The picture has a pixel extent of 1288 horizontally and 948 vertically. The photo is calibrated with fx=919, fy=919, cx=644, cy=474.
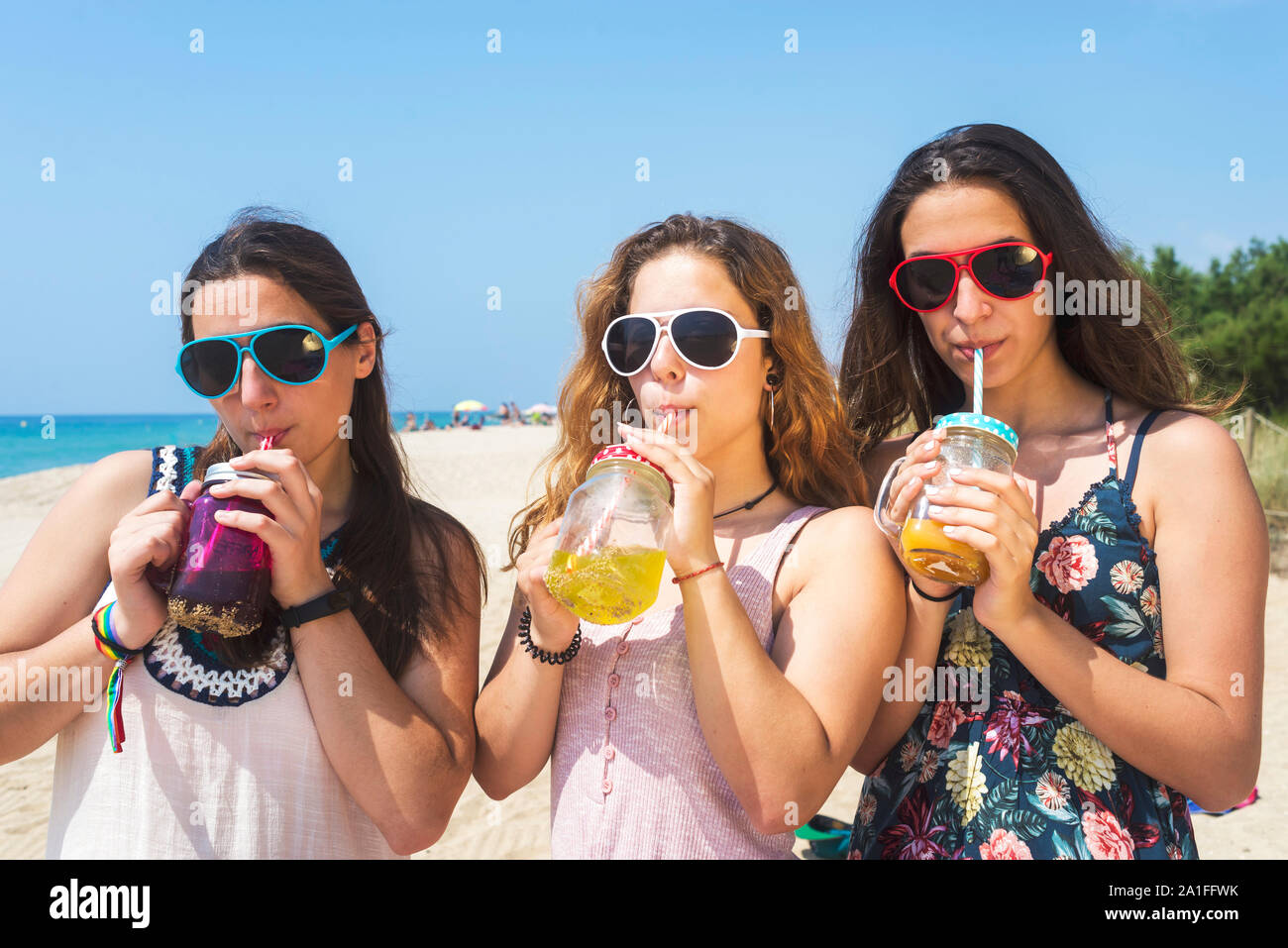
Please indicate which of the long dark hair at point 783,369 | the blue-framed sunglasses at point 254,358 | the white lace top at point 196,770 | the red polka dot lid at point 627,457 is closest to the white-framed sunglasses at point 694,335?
the long dark hair at point 783,369

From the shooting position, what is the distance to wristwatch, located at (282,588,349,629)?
2.22 meters

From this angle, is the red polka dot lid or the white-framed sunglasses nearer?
the red polka dot lid

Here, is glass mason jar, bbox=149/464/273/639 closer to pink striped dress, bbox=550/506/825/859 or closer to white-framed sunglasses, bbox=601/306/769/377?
pink striped dress, bbox=550/506/825/859

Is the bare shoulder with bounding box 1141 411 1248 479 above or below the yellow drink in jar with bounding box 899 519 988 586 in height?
above

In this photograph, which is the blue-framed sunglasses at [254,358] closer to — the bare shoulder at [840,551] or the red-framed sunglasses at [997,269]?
the bare shoulder at [840,551]

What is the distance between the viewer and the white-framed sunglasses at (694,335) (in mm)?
2480

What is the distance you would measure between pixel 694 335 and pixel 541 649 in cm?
92

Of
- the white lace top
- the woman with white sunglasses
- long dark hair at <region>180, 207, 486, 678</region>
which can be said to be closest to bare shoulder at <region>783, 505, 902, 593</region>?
the woman with white sunglasses

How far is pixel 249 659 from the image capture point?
7.44 ft

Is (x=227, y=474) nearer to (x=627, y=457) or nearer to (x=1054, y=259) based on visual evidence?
(x=627, y=457)

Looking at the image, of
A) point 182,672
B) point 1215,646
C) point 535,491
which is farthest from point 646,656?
point 535,491
